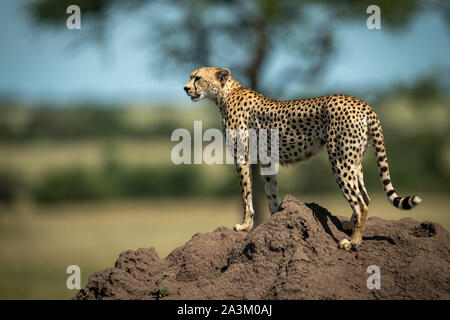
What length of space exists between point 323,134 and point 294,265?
4.16 feet

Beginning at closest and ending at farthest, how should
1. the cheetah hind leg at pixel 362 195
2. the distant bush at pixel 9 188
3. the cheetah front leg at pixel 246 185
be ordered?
the cheetah hind leg at pixel 362 195, the cheetah front leg at pixel 246 185, the distant bush at pixel 9 188

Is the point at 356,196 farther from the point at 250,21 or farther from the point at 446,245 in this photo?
the point at 250,21

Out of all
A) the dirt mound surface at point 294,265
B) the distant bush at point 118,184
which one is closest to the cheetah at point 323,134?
the dirt mound surface at point 294,265

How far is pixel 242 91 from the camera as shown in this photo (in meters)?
7.00

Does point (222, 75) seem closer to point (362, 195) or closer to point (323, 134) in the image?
point (323, 134)

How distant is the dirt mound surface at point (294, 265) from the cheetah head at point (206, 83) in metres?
1.66

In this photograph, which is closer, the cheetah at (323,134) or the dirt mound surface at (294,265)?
the dirt mound surface at (294,265)

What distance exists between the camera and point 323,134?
592 cm

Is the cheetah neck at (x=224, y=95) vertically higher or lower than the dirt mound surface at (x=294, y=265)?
higher

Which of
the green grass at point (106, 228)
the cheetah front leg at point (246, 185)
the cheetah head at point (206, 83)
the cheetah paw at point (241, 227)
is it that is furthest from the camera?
the green grass at point (106, 228)

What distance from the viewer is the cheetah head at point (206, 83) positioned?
6980 millimetres

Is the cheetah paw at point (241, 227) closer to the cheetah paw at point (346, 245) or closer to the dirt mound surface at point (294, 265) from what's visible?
the dirt mound surface at point (294, 265)

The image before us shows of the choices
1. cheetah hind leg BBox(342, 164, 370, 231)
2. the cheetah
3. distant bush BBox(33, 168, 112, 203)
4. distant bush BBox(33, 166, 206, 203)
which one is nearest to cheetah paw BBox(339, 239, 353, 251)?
the cheetah
